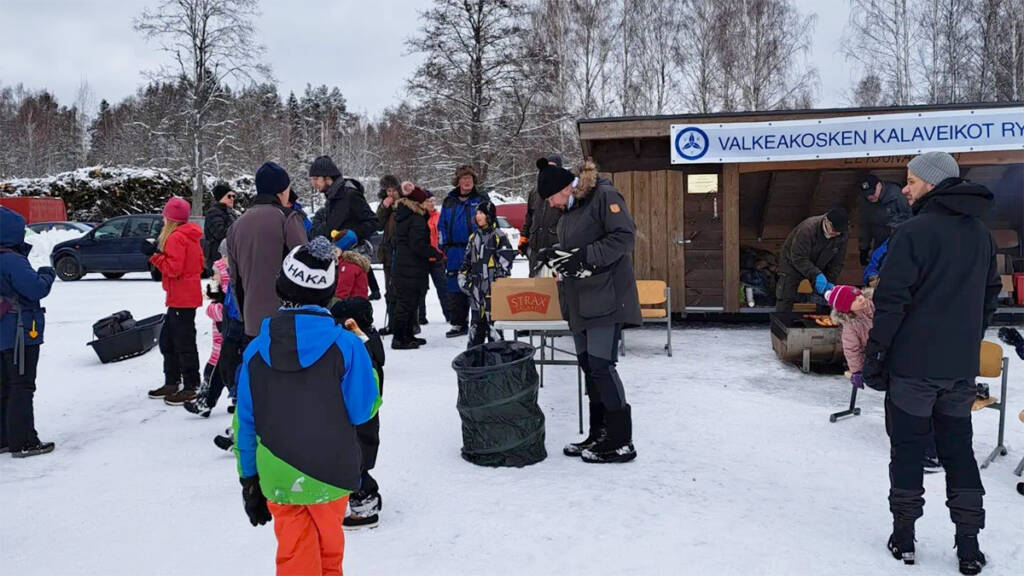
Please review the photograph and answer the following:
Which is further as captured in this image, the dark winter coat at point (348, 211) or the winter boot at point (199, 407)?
the dark winter coat at point (348, 211)

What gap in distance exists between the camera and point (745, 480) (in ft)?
13.4

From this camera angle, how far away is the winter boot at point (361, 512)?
11.4 feet

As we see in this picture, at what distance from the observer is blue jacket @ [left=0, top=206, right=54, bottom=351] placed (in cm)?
448

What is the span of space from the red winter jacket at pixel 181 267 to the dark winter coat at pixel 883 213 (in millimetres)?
6581

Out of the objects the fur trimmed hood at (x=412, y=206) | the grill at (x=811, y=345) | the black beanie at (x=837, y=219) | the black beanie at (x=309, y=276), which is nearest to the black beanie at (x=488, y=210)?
the fur trimmed hood at (x=412, y=206)

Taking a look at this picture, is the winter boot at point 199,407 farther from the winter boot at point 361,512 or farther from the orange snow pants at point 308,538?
the orange snow pants at point 308,538

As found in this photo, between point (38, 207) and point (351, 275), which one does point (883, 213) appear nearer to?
point (351, 275)

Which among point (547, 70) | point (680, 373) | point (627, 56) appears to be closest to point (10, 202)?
point (547, 70)

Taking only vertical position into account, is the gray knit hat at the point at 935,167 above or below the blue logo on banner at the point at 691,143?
below

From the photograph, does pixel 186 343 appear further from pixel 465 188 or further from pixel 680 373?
pixel 680 373

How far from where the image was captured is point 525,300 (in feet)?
18.1

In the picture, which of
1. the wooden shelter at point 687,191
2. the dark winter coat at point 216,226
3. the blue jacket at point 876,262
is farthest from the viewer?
the wooden shelter at point 687,191

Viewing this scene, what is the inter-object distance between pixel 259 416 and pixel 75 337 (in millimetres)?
8200

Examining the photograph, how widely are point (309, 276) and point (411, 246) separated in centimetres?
542
